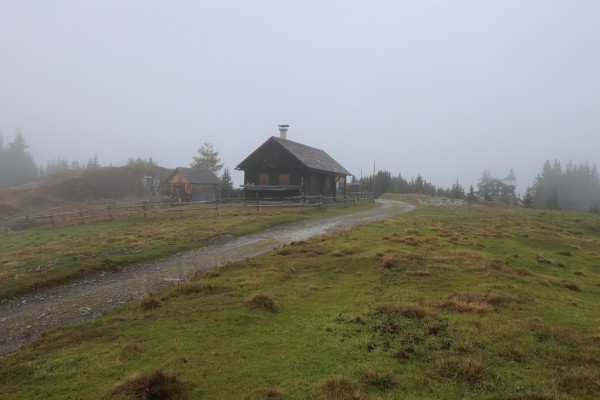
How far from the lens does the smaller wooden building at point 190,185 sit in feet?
212

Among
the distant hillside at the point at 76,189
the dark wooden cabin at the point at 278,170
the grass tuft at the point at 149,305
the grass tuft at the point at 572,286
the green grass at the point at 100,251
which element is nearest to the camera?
the grass tuft at the point at 149,305

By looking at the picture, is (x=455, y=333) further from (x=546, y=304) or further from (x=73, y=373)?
(x=73, y=373)

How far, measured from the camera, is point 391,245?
18.8m

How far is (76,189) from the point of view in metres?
70.6

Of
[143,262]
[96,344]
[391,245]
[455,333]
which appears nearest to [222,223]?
[143,262]

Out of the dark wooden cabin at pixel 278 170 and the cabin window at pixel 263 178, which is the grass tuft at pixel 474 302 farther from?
the cabin window at pixel 263 178

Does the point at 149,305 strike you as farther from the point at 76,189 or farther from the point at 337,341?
the point at 76,189

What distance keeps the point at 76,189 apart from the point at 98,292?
219ft

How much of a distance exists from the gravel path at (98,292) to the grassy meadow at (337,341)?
1.09 meters

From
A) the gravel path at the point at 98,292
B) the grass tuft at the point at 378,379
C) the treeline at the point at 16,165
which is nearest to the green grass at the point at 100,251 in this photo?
the gravel path at the point at 98,292

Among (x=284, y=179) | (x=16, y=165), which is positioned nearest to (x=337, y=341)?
(x=284, y=179)

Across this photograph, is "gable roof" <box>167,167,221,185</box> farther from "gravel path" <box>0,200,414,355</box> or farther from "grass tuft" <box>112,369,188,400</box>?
"grass tuft" <box>112,369,188,400</box>

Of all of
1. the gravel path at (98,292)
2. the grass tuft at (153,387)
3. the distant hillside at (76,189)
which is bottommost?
the gravel path at (98,292)

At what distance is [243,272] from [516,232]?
20.2 m
